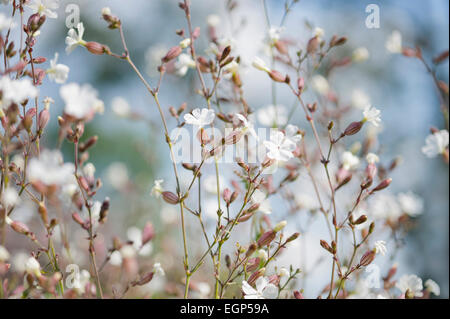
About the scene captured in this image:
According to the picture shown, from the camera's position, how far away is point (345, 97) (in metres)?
1.76

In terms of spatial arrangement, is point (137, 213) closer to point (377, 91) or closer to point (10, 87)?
point (10, 87)

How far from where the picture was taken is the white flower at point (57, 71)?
2.56ft

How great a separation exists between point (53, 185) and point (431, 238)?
8.43 ft

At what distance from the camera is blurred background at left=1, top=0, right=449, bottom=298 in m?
1.39

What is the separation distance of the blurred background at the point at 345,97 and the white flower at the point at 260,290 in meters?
0.38

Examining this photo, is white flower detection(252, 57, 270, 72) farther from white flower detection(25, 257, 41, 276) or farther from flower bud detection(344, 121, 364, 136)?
white flower detection(25, 257, 41, 276)

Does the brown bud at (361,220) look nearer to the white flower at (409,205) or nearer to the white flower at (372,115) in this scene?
the white flower at (372,115)

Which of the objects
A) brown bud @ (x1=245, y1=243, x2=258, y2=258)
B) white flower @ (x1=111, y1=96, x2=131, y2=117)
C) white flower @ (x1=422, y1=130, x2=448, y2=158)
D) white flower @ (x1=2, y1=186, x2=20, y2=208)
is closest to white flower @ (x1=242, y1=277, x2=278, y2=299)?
brown bud @ (x1=245, y1=243, x2=258, y2=258)

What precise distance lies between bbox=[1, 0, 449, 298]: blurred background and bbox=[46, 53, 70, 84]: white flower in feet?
0.22

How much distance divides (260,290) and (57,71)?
1.66 feet

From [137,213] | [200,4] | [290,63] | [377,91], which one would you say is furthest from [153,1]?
[290,63]

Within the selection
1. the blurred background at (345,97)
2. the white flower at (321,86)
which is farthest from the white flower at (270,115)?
the white flower at (321,86)
